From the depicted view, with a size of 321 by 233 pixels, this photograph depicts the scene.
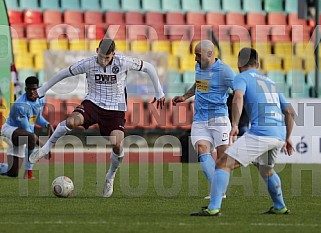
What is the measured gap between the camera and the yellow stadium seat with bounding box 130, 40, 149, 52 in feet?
83.2

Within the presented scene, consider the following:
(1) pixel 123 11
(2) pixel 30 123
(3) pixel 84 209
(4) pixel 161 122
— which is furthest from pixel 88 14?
(3) pixel 84 209

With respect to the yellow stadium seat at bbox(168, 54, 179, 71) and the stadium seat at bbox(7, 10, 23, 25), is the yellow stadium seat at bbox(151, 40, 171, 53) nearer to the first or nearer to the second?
the yellow stadium seat at bbox(168, 54, 179, 71)

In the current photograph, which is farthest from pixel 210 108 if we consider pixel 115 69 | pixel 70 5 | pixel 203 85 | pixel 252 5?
pixel 252 5

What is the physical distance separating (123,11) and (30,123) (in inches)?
442

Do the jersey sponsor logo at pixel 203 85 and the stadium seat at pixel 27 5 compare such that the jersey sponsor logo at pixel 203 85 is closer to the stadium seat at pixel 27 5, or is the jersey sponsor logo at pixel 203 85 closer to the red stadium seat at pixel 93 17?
the red stadium seat at pixel 93 17

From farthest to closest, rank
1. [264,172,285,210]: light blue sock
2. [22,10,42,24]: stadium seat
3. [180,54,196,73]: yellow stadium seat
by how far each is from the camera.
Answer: [22,10,42,24]: stadium seat
[180,54,196,73]: yellow stadium seat
[264,172,285,210]: light blue sock

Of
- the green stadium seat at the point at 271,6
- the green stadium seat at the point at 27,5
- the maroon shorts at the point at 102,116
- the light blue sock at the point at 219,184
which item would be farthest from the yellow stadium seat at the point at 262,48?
the light blue sock at the point at 219,184

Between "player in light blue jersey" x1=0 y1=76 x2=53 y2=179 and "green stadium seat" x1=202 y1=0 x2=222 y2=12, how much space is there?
1275 centimetres

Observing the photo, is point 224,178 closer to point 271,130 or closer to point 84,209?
point 271,130

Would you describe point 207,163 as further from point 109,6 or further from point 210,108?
point 109,6

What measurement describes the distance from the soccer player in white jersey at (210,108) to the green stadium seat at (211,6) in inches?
620

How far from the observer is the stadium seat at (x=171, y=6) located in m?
28.0

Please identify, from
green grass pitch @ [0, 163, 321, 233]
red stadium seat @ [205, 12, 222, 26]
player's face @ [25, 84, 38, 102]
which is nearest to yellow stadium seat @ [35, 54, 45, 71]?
red stadium seat @ [205, 12, 222, 26]

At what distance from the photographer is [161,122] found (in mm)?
23125
